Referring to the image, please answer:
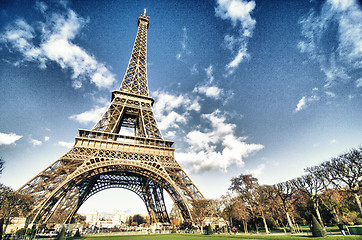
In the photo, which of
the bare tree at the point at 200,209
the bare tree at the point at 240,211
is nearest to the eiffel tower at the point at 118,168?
the bare tree at the point at 200,209

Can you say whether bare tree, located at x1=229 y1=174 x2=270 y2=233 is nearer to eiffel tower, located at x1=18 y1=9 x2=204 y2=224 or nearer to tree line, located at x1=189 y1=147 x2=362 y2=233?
tree line, located at x1=189 y1=147 x2=362 y2=233

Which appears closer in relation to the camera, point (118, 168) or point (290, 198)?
Result: point (118, 168)

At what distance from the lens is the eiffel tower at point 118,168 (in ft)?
64.1

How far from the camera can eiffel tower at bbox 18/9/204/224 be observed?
19531 millimetres

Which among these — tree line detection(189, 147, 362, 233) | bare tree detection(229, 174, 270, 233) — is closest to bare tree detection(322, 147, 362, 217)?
tree line detection(189, 147, 362, 233)

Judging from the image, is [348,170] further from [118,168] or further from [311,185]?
[118,168]

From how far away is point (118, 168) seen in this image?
2350 cm

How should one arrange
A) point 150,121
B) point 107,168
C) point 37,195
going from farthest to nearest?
point 150,121
point 107,168
point 37,195

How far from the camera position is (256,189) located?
95.3ft

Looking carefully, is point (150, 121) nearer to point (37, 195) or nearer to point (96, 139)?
point (96, 139)

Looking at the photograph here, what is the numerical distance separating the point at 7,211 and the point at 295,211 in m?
44.0

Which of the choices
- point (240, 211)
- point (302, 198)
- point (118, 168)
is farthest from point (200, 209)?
point (302, 198)

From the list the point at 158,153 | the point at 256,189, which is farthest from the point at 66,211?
the point at 256,189

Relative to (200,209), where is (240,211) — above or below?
below
